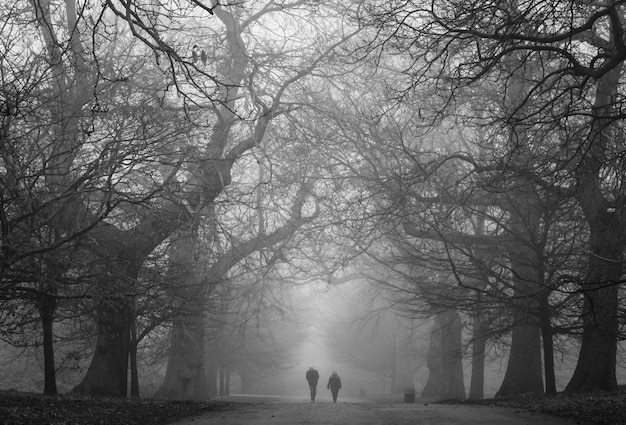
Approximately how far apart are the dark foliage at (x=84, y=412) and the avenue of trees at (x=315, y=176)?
4.03 ft

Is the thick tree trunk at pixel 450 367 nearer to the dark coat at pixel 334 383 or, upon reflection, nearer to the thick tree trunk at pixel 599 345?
the dark coat at pixel 334 383

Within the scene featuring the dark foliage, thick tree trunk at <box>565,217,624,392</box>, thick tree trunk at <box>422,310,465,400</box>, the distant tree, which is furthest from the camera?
thick tree trunk at <box>422,310,465,400</box>

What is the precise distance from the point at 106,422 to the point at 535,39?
729 centimetres

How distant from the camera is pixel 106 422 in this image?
9.18 meters

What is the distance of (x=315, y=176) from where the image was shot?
16469 millimetres

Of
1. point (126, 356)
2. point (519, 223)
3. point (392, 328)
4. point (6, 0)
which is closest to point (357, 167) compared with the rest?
point (519, 223)

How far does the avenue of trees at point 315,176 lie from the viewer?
10.1 metres

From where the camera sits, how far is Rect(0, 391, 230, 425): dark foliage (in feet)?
28.7

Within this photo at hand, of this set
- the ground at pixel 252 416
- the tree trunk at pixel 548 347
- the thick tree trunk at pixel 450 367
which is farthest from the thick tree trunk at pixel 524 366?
the thick tree trunk at pixel 450 367

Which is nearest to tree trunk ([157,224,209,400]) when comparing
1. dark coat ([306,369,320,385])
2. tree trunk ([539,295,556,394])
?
dark coat ([306,369,320,385])

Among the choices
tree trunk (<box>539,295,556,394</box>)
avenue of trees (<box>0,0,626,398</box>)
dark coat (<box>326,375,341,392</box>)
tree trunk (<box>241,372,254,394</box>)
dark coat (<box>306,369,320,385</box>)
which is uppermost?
avenue of trees (<box>0,0,626,398</box>)

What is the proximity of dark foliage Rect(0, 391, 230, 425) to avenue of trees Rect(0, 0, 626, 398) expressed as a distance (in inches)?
48.4

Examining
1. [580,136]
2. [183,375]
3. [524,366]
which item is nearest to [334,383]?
[183,375]

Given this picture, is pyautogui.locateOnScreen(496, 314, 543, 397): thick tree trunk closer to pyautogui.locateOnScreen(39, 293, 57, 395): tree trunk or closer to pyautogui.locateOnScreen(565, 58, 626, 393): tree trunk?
pyautogui.locateOnScreen(565, 58, 626, 393): tree trunk
